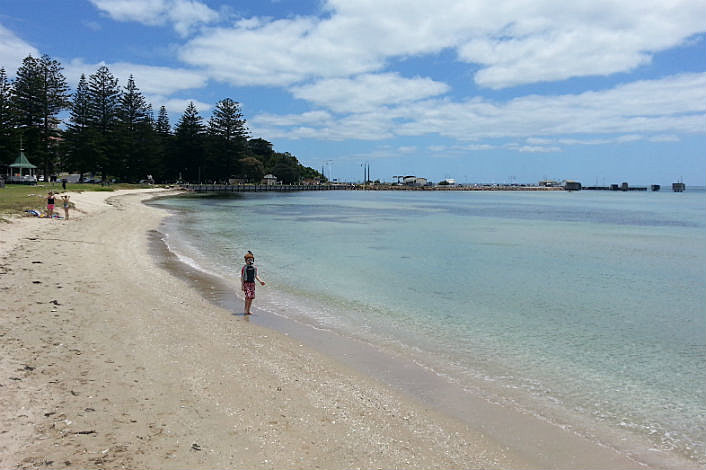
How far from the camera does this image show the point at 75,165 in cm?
7069

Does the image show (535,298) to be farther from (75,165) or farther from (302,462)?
(75,165)

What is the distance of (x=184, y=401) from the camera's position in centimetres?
572

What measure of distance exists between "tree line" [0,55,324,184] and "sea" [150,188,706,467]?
50.5m

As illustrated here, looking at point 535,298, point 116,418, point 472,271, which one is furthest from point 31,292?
point 472,271

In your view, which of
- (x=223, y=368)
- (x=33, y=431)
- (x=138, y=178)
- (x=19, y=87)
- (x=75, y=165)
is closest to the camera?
(x=33, y=431)

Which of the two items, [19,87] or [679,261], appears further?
[19,87]

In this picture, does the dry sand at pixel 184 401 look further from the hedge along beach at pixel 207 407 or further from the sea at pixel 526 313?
the sea at pixel 526 313

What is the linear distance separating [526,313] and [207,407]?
949cm

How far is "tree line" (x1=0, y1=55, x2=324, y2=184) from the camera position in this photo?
63.1 m

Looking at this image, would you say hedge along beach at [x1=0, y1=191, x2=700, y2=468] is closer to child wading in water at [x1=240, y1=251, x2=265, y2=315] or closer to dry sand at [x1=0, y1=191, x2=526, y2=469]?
dry sand at [x1=0, y1=191, x2=526, y2=469]

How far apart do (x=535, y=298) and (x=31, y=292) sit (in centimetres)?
1310

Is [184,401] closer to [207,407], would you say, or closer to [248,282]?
[207,407]

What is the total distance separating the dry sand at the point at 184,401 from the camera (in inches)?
181

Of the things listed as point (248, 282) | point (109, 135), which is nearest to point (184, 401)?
point (248, 282)
